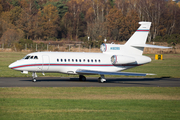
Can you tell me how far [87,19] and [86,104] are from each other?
11475 centimetres

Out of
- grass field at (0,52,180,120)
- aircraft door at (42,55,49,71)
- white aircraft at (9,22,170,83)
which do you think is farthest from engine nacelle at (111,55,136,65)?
grass field at (0,52,180,120)

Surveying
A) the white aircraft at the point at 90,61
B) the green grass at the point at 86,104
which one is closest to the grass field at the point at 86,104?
the green grass at the point at 86,104

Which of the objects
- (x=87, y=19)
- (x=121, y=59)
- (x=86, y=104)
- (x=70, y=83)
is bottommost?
(x=70, y=83)

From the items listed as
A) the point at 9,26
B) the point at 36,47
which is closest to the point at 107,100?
the point at 36,47

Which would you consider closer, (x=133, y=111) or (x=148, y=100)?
(x=133, y=111)

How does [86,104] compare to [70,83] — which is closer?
[86,104]

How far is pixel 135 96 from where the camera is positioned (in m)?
20.5

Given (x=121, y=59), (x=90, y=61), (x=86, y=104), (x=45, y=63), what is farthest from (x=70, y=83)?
(x=86, y=104)

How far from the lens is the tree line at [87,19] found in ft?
365

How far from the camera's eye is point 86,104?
56.3 feet

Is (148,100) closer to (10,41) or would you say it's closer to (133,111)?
(133,111)

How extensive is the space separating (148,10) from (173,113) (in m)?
105

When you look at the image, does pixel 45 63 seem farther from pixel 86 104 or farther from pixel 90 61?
pixel 86 104

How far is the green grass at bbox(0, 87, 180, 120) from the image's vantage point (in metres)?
14.4
